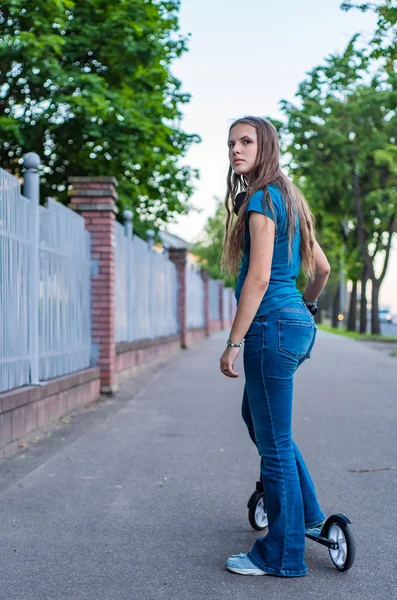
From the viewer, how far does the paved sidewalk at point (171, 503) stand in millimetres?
3553

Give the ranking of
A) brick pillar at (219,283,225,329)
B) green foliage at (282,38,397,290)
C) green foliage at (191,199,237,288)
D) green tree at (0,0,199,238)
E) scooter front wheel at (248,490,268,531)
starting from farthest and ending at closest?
green foliage at (191,199,237,288), brick pillar at (219,283,225,329), green foliage at (282,38,397,290), green tree at (0,0,199,238), scooter front wheel at (248,490,268,531)

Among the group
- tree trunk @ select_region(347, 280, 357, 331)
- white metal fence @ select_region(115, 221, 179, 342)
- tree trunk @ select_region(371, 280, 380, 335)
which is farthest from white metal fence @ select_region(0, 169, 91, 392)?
tree trunk @ select_region(347, 280, 357, 331)

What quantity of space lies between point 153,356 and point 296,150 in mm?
14492

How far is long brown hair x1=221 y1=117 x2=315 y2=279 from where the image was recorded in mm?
3607

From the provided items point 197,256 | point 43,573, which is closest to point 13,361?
point 43,573

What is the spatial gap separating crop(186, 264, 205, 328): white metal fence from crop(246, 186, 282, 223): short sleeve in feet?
65.9

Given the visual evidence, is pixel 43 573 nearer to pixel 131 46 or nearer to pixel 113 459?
pixel 113 459

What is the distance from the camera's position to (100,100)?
583 inches

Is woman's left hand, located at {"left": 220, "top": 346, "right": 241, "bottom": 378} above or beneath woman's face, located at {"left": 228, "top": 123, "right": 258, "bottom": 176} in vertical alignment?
beneath

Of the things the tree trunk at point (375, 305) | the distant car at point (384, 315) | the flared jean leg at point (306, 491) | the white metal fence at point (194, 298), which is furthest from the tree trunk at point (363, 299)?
the distant car at point (384, 315)

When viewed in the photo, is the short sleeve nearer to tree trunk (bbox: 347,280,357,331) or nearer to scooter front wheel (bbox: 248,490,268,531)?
scooter front wheel (bbox: 248,490,268,531)

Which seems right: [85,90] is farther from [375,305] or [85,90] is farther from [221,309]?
[221,309]

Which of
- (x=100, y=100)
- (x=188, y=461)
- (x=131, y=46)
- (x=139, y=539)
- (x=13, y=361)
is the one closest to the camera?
(x=139, y=539)

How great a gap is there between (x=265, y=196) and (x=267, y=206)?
0.05 m
